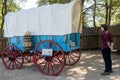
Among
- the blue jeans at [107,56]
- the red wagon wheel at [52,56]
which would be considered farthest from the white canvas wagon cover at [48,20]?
the blue jeans at [107,56]

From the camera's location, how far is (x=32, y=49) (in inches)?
392

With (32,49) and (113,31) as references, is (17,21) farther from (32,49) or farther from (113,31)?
(113,31)

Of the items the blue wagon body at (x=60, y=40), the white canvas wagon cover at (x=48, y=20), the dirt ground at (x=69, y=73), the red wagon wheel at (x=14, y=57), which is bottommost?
the dirt ground at (x=69, y=73)

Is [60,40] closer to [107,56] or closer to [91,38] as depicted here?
[107,56]

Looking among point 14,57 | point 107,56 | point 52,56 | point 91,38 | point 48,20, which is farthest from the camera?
point 91,38

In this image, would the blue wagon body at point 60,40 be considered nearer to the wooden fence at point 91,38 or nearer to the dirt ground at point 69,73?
the dirt ground at point 69,73

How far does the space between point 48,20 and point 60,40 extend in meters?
0.96

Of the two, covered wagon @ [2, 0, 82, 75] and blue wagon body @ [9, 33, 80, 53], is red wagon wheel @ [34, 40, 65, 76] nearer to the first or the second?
covered wagon @ [2, 0, 82, 75]

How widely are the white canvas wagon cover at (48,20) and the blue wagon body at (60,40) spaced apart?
0.56 ft

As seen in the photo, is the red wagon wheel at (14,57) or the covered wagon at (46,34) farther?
the red wagon wheel at (14,57)

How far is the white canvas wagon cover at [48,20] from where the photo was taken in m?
8.99

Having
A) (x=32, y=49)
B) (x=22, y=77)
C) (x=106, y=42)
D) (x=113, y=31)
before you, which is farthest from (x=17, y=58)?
(x=113, y=31)

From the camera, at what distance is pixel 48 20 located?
9508mm

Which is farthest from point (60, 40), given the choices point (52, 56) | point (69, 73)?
point (69, 73)
